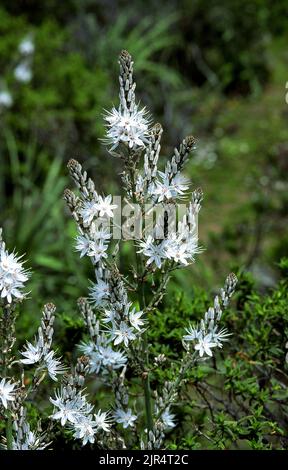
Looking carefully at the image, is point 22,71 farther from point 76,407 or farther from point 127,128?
point 76,407

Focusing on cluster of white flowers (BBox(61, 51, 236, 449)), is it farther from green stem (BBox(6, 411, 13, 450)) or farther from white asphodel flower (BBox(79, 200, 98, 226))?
green stem (BBox(6, 411, 13, 450))

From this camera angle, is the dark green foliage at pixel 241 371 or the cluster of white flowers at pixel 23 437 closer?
the cluster of white flowers at pixel 23 437

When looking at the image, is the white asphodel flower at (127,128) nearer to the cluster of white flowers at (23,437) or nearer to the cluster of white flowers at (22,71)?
the cluster of white flowers at (23,437)

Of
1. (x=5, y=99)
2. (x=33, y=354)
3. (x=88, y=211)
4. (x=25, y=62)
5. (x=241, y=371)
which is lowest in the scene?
(x=33, y=354)

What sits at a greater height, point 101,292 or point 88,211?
point 88,211

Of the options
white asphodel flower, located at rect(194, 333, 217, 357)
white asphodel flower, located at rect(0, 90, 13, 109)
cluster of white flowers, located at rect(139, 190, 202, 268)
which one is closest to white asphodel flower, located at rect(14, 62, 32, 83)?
white asphodel flower, located at rect(0, 90, 13, 109)

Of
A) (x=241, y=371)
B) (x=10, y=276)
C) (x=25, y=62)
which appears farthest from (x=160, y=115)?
(x=10, y=276)

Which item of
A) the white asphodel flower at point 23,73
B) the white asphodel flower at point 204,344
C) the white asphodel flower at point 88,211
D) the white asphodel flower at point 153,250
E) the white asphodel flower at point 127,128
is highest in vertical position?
the white asphodel flower at point 23,73

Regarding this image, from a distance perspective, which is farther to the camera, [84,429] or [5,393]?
[84,429]

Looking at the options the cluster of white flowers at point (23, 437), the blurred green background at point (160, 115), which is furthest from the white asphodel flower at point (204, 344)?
the blurred green background at point (160, 115)
